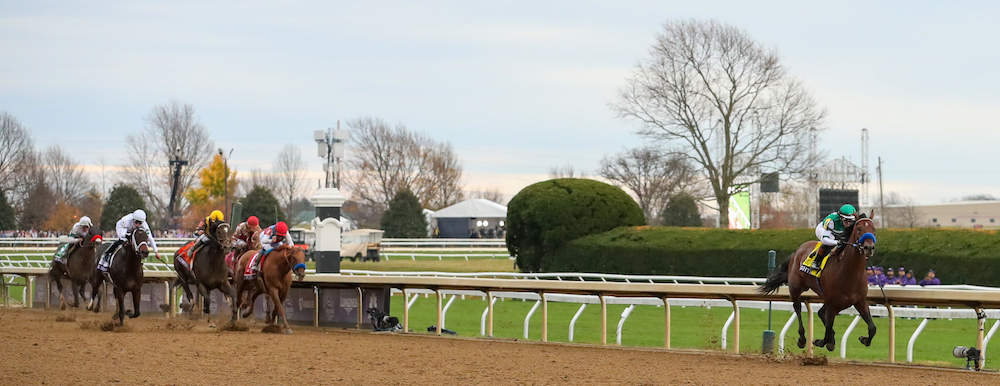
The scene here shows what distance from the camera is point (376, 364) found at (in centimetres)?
820

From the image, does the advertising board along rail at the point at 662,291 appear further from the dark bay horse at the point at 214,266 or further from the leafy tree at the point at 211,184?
the leafy tree at the point at 211,184

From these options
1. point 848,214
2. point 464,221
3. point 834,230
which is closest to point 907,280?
point 834,230

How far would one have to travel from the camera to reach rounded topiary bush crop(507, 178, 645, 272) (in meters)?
20.2

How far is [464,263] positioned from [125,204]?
18562 mm

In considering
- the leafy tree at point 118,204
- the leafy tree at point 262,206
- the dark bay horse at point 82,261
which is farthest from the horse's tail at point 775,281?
the leafy tree at point 118,204

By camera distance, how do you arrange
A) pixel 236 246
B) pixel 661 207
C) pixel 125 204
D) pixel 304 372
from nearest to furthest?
pixel 304 372 < pixel 236 246 < pixel 125 204 < pixel 661 207

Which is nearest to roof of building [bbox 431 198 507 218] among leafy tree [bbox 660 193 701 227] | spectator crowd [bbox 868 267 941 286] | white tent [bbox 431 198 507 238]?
white tent [bbox 431 198 507 238]

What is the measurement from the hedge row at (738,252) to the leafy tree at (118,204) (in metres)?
25.5

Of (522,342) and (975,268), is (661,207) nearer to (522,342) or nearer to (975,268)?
(975,268)

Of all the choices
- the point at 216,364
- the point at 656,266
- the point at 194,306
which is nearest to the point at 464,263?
the point at 656,266

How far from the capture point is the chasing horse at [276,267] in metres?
11.4

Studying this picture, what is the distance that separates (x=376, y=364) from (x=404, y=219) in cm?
3573

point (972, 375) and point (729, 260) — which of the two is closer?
point (972, 375)

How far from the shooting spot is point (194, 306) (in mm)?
14055
